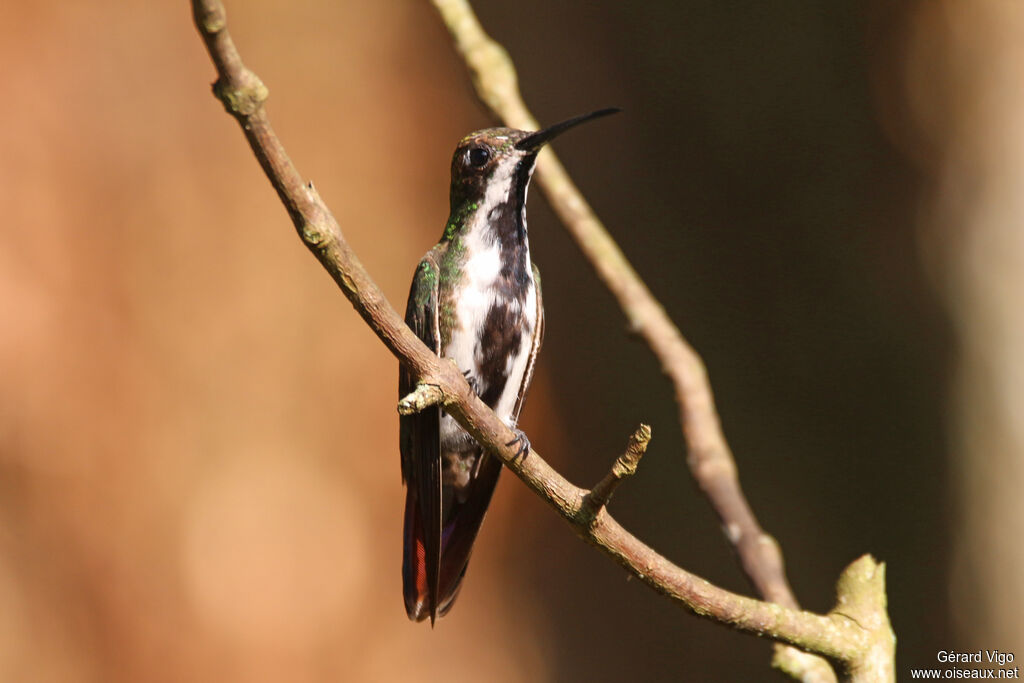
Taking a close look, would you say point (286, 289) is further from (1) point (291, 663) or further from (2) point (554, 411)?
(1) point (291, 663)

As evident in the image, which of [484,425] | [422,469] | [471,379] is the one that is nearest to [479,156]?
[471,379]

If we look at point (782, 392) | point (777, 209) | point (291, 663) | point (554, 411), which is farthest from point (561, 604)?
point (777, 209)

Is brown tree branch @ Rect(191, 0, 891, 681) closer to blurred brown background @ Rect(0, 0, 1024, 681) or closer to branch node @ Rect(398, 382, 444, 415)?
branch node @ Rect(398, 382, 444, 415)

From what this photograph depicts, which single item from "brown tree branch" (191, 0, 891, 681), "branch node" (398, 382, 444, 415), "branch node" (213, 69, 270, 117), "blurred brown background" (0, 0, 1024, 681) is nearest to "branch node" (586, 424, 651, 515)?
"brown tree branch" (191, 0, 891, 681)

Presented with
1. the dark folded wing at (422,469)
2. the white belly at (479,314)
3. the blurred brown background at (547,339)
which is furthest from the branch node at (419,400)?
the blurred brown background at (547,339)

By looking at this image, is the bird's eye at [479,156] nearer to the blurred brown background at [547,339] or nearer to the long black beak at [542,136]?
the long black beak at [542,136]

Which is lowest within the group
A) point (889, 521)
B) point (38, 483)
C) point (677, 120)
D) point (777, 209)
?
point (889, 521)
